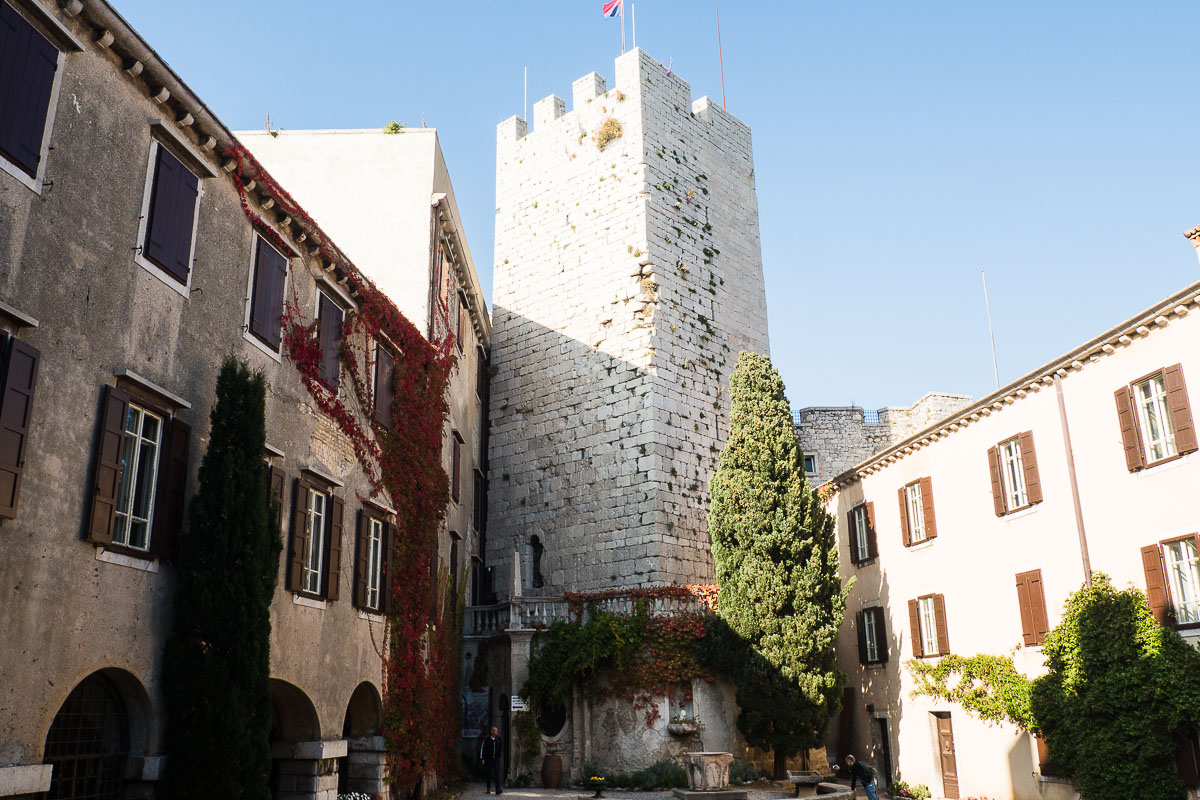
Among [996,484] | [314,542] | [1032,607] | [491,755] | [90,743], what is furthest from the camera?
[491,755]

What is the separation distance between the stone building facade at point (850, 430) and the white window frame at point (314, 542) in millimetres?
23418

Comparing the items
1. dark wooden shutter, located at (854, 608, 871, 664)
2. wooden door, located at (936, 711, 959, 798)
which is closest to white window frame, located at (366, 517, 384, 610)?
wooden door, located at (936, 711, 959, 798)

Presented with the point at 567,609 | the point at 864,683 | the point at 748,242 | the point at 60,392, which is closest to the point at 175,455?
the point at 60,392

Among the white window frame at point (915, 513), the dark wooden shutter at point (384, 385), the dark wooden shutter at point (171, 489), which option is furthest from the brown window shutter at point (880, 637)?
the dark wooden shutter at point (171, 489)

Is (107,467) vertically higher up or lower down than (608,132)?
lower down

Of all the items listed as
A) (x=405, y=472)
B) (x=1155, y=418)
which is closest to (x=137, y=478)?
(x=405, y=472)

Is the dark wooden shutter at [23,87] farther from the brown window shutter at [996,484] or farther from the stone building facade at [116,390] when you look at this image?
the brown window shutter at [996,484]

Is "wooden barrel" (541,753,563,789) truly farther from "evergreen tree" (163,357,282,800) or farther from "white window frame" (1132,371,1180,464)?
"white window frame" (1132,371,1180,464)

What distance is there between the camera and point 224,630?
33.3 ft

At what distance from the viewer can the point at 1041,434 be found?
17516 millimetres

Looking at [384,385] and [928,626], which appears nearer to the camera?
[384,385]

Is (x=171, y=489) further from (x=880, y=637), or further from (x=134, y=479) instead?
(x=880, y=637)

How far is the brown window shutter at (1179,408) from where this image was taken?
46.7 feet

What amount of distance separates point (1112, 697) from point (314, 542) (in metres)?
12.3
